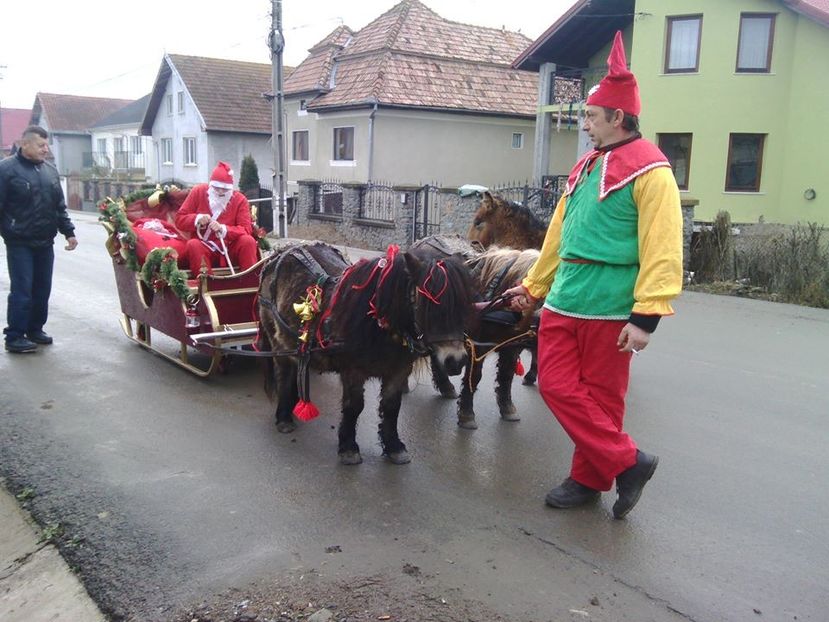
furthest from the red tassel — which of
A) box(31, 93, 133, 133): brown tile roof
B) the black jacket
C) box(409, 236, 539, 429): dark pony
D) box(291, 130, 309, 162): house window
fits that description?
box(31, 93, 133, 133): brown tile roof

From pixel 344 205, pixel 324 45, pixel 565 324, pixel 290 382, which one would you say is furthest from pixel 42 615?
pixel 324 45

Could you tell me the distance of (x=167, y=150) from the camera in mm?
38281

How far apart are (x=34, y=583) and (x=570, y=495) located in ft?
9.05

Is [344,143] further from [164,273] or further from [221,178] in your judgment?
[164,273]

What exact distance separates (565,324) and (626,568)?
1230 mm

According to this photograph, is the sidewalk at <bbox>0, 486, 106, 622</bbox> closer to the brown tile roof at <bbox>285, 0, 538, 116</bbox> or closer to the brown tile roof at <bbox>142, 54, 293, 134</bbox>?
the brown tile roof at <bbox>285, 0, 538, 116</bbox>

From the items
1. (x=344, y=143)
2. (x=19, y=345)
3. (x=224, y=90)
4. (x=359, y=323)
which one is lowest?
(x=19, y=345)

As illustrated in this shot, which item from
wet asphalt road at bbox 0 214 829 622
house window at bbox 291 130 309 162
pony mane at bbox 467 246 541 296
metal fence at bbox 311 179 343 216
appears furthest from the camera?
house window at bbox 291 130 309 162

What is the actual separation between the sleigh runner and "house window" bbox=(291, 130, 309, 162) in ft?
70.3

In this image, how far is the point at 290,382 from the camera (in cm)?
543

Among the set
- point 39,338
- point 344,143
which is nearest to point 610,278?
point 39,338

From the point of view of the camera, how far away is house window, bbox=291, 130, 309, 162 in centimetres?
2867

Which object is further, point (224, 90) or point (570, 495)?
point (224, 90)

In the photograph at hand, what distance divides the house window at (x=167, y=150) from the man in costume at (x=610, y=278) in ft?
122
